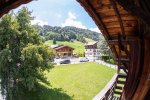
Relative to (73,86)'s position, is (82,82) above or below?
above

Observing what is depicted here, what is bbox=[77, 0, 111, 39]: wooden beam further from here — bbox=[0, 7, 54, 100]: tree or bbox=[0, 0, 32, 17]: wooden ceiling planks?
bbox=[0, 7, 54, 100]: tree

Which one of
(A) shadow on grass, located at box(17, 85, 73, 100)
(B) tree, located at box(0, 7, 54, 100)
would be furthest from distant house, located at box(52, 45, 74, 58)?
(B) tree, located at box(0, 7, 54, 100)

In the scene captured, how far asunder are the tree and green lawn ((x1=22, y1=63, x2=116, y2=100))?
99.8 inches

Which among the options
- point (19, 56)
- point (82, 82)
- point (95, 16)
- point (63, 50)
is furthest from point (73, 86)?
point (63, 50)

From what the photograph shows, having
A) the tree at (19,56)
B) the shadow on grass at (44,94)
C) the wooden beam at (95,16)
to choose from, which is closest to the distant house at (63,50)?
the shadow on grass at (44,94)

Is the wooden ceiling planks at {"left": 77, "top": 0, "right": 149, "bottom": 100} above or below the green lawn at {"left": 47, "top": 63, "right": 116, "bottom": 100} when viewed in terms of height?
above

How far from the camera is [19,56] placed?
2945 centimetres

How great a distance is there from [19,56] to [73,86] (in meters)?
11.5

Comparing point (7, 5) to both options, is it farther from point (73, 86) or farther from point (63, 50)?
point (63, 50)

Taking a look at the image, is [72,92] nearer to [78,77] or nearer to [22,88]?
[22,88]

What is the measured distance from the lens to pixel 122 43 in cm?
587

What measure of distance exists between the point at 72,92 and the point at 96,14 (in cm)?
3005

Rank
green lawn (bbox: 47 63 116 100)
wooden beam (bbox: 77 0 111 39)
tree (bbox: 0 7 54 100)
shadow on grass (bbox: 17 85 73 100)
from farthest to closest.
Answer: green lawn (bbox: 47 63 116 100)
shadow on grass (bbox: 17 85 73 100)
tree (bbox: 0 7 54 100)
wooden beam (bbox: 77 0 111 39)

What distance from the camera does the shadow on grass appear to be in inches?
1216
